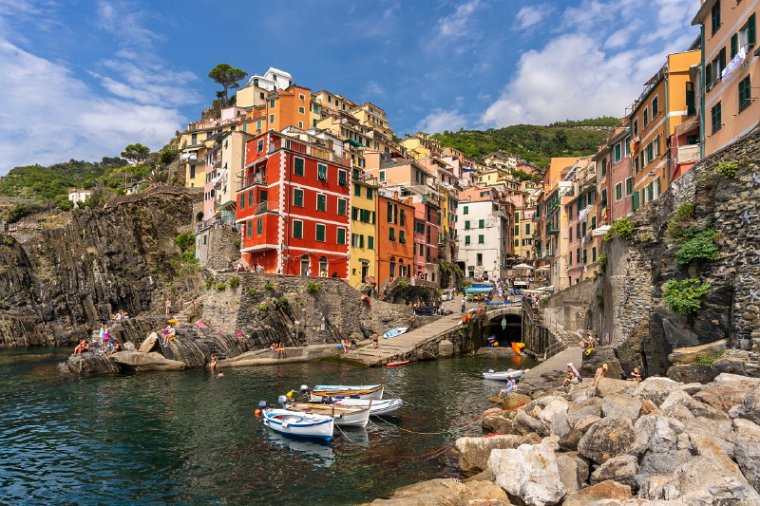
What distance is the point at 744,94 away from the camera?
2267 cm

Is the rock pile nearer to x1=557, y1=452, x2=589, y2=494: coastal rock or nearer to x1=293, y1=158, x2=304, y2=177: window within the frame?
x1=557, y1=452, x2=589, y2=494: coastal rock

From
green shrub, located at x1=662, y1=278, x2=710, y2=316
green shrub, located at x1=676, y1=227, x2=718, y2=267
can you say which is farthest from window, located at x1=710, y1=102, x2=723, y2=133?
green shrub, located at x1=662, y1=278, x2=710, y2=316

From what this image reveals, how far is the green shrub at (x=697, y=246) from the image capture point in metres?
18.7

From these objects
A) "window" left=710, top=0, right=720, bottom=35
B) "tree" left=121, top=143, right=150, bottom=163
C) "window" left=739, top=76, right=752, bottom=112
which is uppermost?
"tree" left=121, top=143, right=150, bottom=163

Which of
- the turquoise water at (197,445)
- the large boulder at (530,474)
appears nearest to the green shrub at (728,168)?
the large boulder at (530,474)

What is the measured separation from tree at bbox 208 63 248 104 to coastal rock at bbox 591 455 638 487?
376 ft

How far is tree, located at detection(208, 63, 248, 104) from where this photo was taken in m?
112

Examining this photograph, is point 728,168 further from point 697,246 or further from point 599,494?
point 599,494

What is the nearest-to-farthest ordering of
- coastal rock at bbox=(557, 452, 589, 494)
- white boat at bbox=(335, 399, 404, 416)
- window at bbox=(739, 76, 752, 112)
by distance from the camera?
coastal rock at bbox=(557, 452, 589, 494), window at bbox=(739, 76, 752, 112), white boat at bbox=(335, 399, 404, 416)

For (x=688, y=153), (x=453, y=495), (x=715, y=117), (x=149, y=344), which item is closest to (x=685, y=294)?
(x=715, y=117)

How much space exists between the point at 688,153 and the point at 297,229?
108 ft

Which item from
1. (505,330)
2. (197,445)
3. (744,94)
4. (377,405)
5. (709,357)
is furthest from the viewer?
(505,330)

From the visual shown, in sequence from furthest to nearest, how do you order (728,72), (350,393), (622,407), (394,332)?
(394,332) < (350,393) < (728,72) < (622,407)

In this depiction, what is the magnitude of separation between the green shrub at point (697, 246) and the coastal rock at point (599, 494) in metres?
11.6
